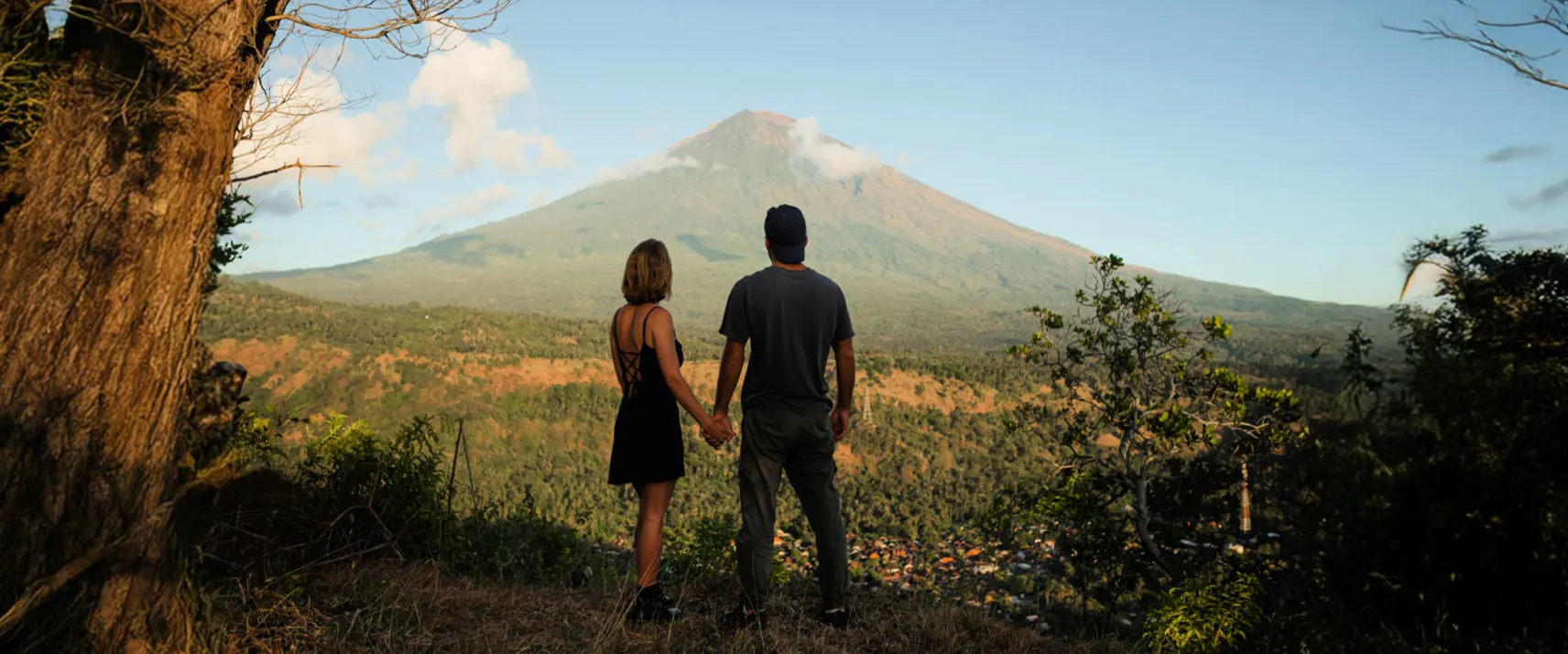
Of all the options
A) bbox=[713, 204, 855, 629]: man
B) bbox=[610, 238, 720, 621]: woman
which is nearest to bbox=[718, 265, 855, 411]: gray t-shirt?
bbox=[713, 204, 855, 629]: man

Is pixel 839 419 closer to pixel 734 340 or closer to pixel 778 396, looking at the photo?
pixel 778 396

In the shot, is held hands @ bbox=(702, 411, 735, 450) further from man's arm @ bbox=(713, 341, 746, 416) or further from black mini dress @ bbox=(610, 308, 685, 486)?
black mini dress @ bbox=(610, 308, 685, 486)

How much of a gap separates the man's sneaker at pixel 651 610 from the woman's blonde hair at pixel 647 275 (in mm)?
1280

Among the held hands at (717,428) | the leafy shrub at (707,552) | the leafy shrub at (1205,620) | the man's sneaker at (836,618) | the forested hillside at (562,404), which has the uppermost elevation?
the held hands at (717,428)

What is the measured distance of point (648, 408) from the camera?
344 cm

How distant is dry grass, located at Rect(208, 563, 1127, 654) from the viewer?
283 centimetres

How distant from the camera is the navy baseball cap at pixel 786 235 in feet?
11.1

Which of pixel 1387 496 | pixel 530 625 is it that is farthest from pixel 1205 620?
pixel 530 625

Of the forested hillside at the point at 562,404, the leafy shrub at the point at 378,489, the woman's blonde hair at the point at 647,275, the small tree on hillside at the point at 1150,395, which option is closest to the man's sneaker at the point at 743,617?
the woman's blonde hair at the point at 647,275

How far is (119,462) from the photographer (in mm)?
2299

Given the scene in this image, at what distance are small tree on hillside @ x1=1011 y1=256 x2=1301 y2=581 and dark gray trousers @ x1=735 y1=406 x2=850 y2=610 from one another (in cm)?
436

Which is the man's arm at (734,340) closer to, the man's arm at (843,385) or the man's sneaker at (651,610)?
the man's arm at (843,385)

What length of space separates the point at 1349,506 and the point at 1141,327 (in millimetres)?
2495

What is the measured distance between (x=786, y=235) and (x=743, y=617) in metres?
1.64
